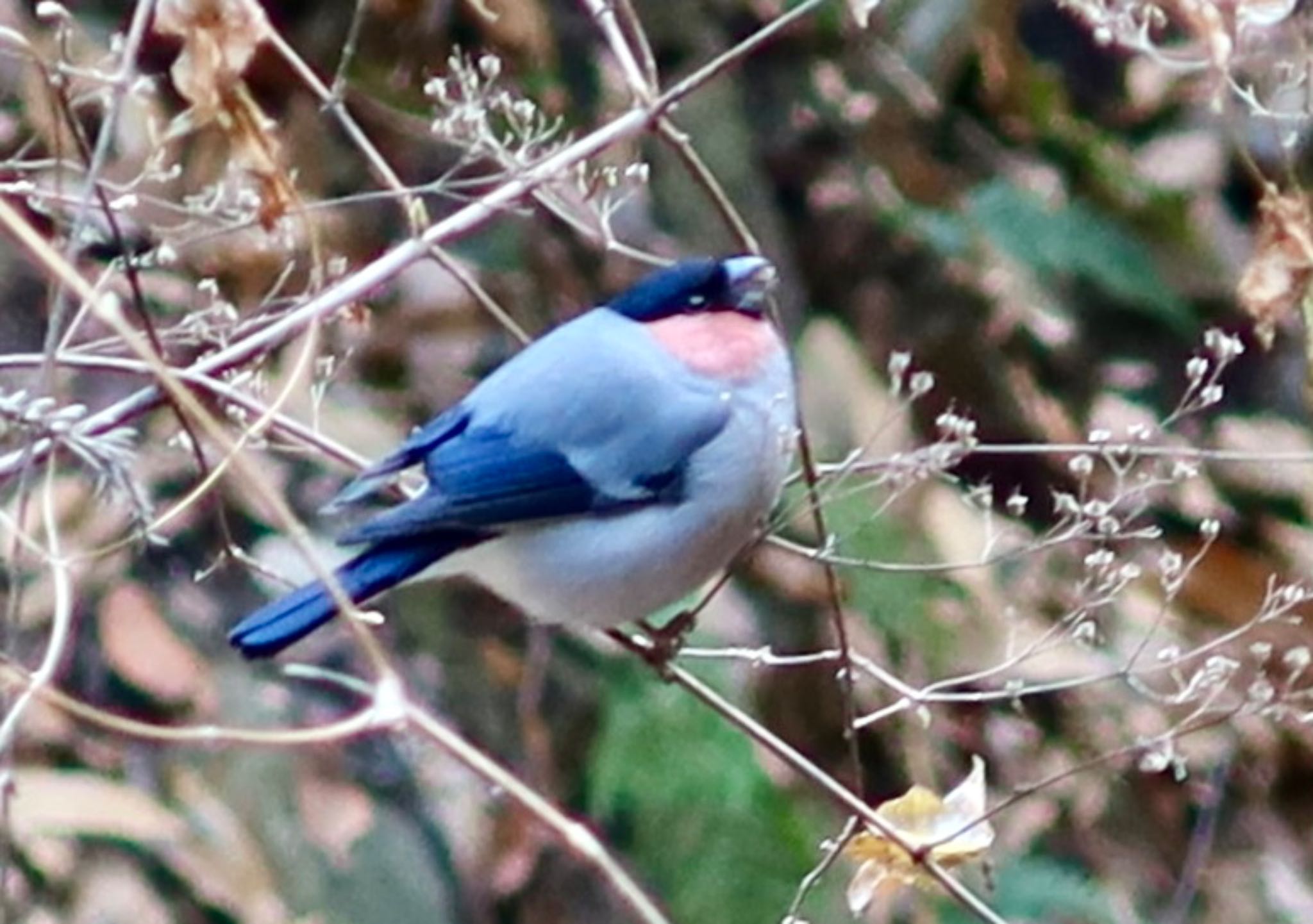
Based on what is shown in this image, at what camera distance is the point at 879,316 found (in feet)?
10.1

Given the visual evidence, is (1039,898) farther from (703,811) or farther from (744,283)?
(744,283)

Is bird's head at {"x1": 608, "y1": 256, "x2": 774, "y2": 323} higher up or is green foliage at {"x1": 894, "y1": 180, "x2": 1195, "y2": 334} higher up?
bird's head at {"x1": 608, "y1": 256, "x2": 774, "y2": 323}

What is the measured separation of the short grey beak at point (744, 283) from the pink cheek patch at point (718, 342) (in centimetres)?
2

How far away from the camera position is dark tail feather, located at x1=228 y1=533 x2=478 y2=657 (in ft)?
6.28

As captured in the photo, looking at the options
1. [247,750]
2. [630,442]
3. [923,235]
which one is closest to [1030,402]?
[923,235]

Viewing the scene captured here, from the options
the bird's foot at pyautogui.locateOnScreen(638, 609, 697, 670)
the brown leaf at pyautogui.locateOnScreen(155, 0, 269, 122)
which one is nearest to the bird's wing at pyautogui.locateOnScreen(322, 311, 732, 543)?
the bird's foot at pyautogui.locateOnScreen(638, 609, 697, 670)

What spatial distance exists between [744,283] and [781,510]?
9.2 inches

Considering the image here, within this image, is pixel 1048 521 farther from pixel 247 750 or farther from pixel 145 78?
pixel 145 78

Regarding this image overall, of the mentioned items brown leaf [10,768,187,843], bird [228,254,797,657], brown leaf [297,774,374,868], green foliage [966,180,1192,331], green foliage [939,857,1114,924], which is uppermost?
bird [228,254,797,657]

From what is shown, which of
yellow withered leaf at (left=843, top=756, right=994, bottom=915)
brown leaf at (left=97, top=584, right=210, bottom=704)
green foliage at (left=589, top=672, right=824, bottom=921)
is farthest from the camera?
brown leaf at (left=97, top=584, right=210, bottom=704)

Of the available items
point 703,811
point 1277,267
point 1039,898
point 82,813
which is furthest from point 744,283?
point 82,813

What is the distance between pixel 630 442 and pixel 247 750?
0.64 metres

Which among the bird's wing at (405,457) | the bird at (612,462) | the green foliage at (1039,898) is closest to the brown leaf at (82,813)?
the bird at (612,462)

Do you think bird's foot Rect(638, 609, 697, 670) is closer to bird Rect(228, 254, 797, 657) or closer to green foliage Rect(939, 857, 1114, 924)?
bird Rect(228, 254, 797, 657)
